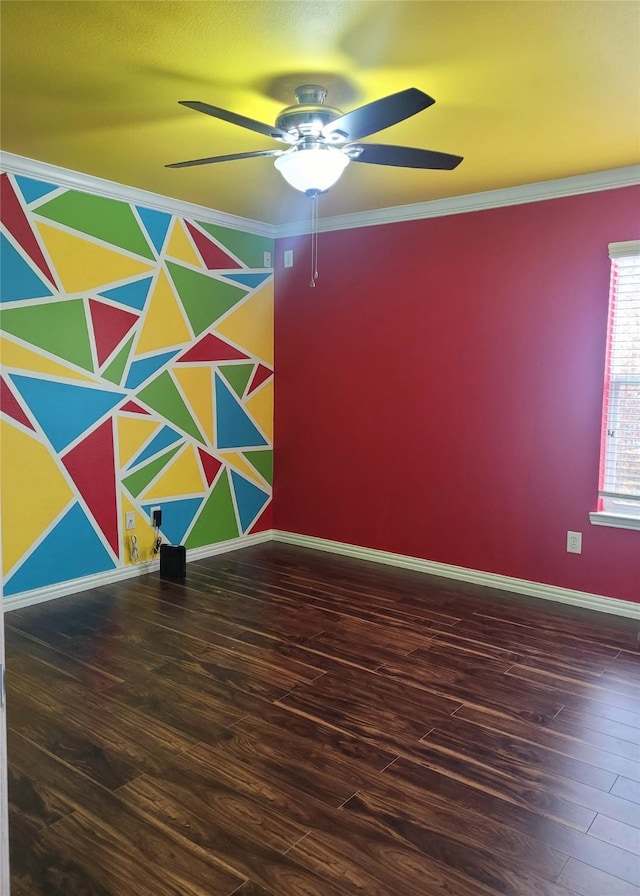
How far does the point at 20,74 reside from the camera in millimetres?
2373

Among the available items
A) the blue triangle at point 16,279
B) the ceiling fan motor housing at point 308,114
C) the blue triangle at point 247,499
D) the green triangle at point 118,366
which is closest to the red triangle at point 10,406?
the blue triangle at point 16,279

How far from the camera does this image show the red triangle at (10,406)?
3.45 metres

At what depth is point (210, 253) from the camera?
454cm

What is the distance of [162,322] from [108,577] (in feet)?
5.51

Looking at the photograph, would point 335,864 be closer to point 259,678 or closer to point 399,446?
Answer: point 259,678

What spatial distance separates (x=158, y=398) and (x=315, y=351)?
1.25 meters

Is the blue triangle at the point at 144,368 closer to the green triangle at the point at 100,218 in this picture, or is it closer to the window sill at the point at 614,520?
the green triangle at the point at 100,218

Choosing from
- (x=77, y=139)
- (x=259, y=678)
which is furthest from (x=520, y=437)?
(x=77, y=139)

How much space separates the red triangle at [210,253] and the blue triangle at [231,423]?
2.57 feet

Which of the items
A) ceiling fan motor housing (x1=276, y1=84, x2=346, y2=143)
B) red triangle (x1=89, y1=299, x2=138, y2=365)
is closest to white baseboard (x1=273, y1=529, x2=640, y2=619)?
red triangle (x1=89, y1=299, x2=138, y2=365)

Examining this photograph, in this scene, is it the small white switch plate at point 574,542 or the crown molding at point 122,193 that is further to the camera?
the small white switch plate at point 574,542

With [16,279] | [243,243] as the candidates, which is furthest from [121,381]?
[243,243]

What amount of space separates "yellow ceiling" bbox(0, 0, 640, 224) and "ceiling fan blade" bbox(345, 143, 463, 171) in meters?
0.24

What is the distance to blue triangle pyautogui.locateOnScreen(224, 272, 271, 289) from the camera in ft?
15.6
